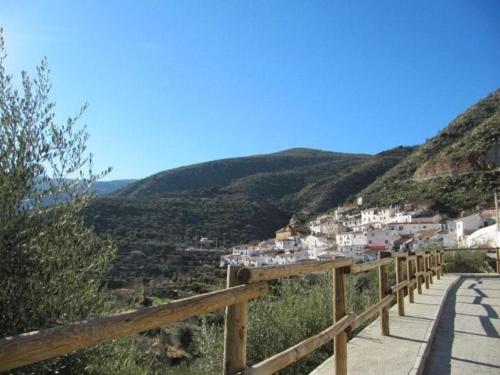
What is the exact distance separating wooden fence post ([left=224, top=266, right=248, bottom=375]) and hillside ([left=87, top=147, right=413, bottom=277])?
46886mm

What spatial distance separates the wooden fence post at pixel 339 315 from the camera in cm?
402

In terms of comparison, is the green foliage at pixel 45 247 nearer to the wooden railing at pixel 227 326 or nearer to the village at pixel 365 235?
the wooden railing at pixel 227 326

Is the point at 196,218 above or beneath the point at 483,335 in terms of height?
above

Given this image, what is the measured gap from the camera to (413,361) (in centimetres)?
490

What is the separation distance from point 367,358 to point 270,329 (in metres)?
1.31

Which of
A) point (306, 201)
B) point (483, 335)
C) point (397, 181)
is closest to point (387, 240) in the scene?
point (397, 181)

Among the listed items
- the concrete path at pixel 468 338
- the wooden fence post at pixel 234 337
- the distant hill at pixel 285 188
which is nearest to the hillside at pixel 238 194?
the distant hill at pixel 285 188

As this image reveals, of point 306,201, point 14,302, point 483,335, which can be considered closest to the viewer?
point 14,302

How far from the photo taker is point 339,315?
164 inches

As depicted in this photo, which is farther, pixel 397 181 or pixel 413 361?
pixel 397 181

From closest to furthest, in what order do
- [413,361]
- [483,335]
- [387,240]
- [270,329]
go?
[413,361], [270,329], [483,335], [387,240]

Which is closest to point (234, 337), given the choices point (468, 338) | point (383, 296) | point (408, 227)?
point (383, 296)

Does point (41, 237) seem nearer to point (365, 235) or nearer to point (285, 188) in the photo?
point (365, 235)

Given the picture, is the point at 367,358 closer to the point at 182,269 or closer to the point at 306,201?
the point at 182,269
